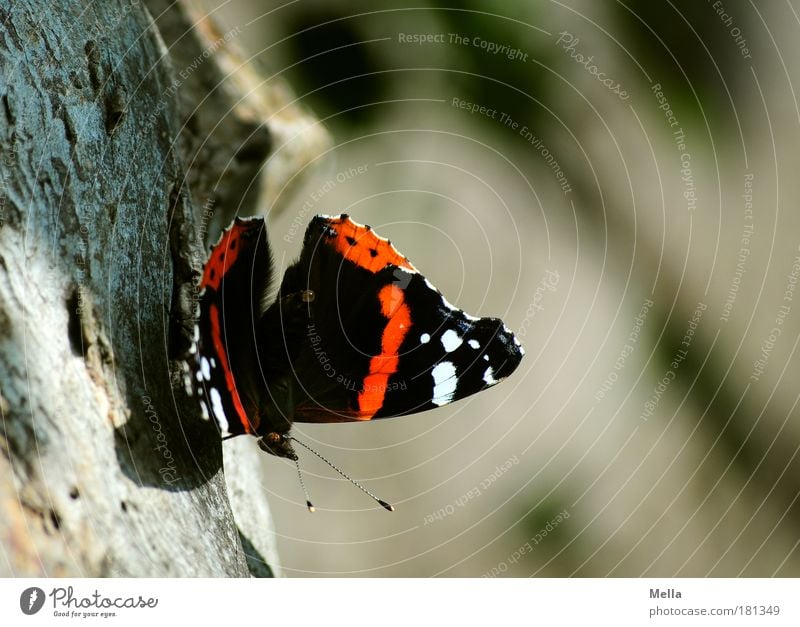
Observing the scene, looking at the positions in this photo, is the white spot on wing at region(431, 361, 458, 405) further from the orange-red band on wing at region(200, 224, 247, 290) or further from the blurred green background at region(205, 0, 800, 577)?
the blurred green background at region(205, 0, 800, 577)

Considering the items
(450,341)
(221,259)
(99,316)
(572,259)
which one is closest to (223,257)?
(221,259)

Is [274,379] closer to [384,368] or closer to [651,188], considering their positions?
[384,368]

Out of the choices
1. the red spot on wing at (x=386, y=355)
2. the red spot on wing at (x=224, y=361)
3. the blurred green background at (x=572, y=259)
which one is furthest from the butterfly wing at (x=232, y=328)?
the blurred green background at (x=572, y=259)

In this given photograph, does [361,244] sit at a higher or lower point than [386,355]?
higher

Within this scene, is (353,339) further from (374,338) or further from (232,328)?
(232,328)

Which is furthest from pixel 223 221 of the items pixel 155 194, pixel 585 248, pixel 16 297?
pixel 585 248

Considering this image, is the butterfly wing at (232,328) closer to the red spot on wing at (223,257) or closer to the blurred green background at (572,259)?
the red spot on wing at (223,257)
